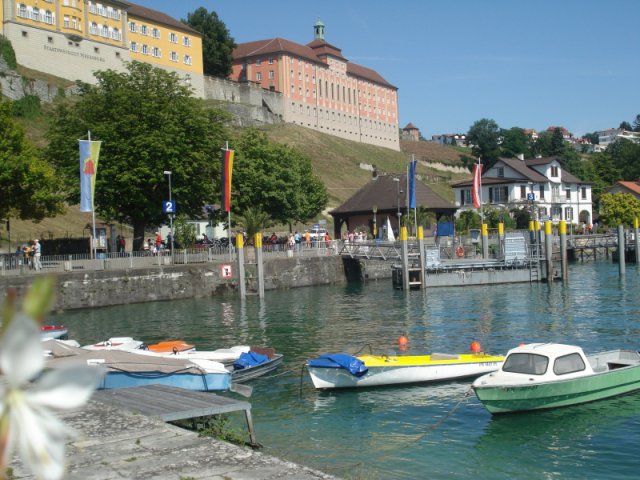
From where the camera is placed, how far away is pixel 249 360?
22172 millimetres

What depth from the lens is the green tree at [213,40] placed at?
415 ft

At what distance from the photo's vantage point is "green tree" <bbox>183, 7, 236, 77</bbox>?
415 feet

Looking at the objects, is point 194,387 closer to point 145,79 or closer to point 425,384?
point 425,384

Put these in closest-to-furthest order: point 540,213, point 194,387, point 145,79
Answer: point 194,387
point 145,79
point 540,213

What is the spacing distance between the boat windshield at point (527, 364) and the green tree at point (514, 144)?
150 meters

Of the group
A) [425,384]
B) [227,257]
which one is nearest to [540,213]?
[227,257]

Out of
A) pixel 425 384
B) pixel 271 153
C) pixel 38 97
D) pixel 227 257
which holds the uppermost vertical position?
pixel 38 97

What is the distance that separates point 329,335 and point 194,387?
10.9 m

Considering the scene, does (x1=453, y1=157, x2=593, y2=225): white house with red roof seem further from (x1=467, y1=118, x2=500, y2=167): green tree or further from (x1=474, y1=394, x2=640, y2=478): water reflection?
(x1=474, y1=394, x2=640, y2=478): water reflection

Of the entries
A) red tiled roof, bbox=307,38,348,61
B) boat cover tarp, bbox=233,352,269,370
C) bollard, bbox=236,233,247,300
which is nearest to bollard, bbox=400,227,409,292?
bollard, bbox=236,233,247,300

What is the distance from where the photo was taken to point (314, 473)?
9805 mm

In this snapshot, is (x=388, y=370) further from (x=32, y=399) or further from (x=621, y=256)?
(x=621, y=256)

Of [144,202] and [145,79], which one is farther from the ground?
[145,79]

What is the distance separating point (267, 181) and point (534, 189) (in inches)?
1611
